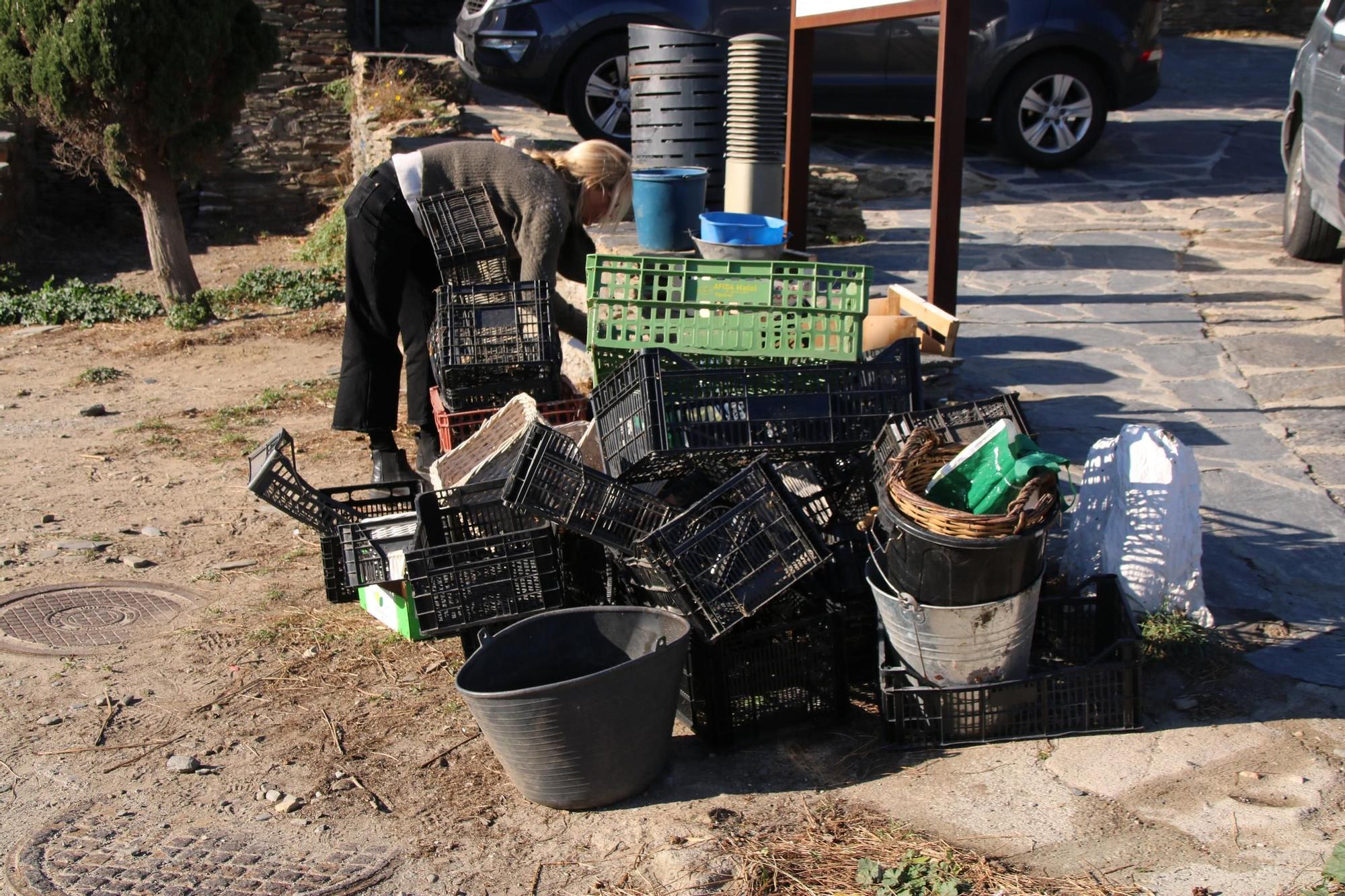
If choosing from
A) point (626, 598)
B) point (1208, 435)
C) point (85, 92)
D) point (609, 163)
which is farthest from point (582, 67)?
point (626, 598)

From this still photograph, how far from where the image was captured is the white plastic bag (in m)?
3.96

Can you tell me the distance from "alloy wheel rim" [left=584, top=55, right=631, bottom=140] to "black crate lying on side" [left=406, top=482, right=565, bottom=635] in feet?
26.8

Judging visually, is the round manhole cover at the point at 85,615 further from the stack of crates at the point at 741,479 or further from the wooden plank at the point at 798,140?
the wooden plank at the point at 798,140

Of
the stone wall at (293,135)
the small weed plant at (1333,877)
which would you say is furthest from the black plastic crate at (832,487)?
the stone wall at (293,135)

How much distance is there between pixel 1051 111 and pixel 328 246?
272 inches

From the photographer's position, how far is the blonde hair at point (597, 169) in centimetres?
521

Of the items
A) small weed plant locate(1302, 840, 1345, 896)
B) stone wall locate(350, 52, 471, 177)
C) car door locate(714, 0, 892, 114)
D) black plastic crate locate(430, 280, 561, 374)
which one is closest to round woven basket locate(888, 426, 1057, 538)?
small weed plant locate(1302, 840, 1345, 896)

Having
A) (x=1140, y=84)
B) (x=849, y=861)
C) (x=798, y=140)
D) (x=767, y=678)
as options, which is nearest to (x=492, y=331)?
(x=767, y=678)

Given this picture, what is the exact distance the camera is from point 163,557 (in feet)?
17.2

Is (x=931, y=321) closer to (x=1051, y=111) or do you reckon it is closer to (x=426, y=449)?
(x=426, y=449)

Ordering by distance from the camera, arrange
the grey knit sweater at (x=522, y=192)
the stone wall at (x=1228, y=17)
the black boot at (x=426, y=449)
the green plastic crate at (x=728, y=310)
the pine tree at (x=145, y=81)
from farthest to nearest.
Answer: the stone wall at (x=1228, y=17) → the pine tree at (x=145, y=81) → the black boot at (x=426, y=449) → the grey knit sweater at (x=522, y=192) → the green plastic crate at (x=728, y=310)

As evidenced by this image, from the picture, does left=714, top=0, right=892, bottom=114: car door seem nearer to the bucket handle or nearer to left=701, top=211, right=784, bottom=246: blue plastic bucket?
left=701, top=211, right=784, bottom=246: blue plastic bucket

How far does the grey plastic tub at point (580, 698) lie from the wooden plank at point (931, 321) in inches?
121

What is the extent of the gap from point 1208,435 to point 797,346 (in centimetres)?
257
